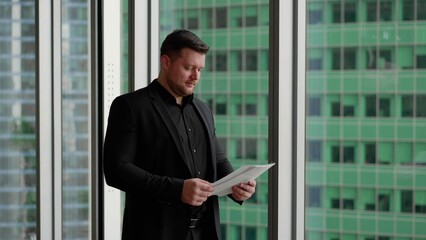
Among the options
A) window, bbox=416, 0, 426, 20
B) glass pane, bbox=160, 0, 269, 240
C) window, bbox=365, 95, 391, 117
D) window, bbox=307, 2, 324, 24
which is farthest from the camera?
glass pane, bbox=160, 0, 269, 240

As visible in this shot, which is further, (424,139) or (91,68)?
(91,68)

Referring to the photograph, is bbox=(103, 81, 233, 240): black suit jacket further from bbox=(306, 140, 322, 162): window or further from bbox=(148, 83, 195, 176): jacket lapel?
bbox=(306, 140, 322, 162): window

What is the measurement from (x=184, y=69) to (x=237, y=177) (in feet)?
1.27

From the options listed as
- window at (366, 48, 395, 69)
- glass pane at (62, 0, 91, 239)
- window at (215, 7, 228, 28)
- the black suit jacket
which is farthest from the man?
glass pane at (62, 0, 91, 239)

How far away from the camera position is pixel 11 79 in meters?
4.47

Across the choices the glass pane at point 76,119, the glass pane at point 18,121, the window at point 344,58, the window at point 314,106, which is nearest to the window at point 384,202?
the window at point 314,106

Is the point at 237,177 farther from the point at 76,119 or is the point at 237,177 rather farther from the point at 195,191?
the point at 76,119

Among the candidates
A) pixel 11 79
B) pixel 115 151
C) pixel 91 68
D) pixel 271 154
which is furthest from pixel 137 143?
pixel 11 79

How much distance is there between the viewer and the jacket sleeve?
6.96 feet

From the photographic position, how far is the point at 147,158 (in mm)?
2230

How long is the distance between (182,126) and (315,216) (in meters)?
0.91

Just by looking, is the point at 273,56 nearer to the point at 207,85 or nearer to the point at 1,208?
the point at 207,85

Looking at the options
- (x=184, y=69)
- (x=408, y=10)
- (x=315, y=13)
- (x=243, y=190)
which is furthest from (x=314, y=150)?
(x=184, y=69)

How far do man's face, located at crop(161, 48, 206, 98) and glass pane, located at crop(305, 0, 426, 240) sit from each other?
81 centimetres
